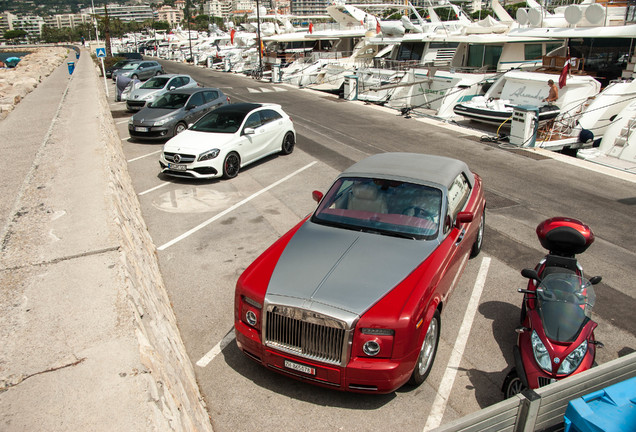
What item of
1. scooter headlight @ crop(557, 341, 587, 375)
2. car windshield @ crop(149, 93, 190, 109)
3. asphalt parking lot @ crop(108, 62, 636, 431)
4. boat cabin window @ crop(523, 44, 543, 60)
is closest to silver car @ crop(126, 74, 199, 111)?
car windshield @ crop(149, 93, 190, 109)

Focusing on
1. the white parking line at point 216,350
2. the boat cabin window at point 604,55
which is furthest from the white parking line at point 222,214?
the boat cabin window at point 604,55

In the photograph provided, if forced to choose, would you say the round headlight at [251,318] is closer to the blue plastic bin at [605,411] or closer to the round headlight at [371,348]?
the round headlight at [371,348]

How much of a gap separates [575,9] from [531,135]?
714 centimetres

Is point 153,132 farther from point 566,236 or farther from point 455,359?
point 566,236

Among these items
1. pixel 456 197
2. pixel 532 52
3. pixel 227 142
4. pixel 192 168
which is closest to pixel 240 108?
pixel 227 142

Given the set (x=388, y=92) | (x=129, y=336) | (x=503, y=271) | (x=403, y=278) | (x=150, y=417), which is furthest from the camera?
(x=388, y=92)

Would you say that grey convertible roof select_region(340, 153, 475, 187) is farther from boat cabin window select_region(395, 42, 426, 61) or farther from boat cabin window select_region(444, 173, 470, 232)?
boat cabin window select_region(395, 42, 426, 61)

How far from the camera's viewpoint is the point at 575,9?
59.3 feet

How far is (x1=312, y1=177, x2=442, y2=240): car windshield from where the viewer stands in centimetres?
528

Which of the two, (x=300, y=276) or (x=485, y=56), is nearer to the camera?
(x=300, y=276)

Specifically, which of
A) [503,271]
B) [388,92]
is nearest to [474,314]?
[503,271]

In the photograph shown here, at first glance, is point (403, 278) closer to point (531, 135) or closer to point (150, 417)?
point (150, 417)

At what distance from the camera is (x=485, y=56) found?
939 inches

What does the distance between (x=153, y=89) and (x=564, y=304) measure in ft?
63.5
